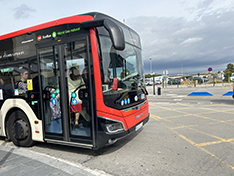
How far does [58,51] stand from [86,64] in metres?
0.83

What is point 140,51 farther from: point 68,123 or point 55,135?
point 55,135

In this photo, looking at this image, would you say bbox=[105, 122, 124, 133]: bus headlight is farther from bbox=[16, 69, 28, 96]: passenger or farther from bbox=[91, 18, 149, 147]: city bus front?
bbox=[16, 69, 28, 96]: passenger

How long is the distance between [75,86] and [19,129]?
2.08 m

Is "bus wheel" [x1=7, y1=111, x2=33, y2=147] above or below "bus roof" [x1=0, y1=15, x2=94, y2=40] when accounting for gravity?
below

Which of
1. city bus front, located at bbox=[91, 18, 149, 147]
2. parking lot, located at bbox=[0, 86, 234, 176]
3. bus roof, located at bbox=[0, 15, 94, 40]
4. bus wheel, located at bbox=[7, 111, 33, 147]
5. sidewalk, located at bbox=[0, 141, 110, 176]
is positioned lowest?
parking lot, located at bbox=[0, 86, 234, 176]

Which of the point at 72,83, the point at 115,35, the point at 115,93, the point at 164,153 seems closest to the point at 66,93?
the point at 72,83

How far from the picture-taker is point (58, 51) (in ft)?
13.4

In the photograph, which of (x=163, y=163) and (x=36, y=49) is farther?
(x=36, y=49)

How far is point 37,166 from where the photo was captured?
349 cm

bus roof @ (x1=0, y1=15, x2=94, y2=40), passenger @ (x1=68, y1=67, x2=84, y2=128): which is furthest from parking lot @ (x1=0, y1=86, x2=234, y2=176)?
bus roof @ (x1=0, y1=15, x2=94, y2=40)

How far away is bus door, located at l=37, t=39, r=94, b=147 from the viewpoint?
12.5 ft

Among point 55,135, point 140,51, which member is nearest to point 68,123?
point 55,135

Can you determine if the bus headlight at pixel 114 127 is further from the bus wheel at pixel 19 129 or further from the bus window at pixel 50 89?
the bus wheel at pixel 19 129

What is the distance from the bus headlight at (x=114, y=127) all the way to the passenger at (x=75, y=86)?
0.72 metres
